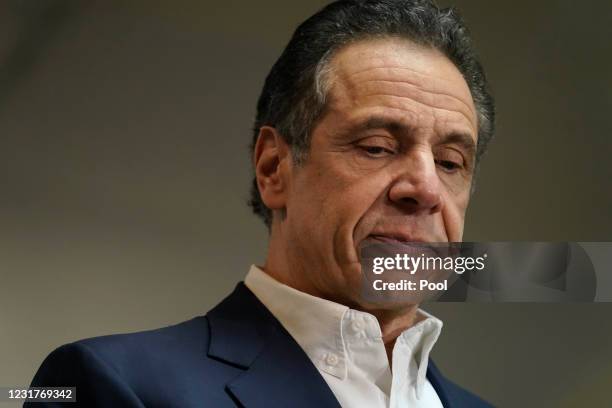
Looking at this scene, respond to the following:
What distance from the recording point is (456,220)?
98 cm

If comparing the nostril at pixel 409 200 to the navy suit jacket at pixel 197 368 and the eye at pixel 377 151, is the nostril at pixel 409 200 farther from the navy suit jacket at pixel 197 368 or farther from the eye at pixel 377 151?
the navy suit jacket at pixel 197 368

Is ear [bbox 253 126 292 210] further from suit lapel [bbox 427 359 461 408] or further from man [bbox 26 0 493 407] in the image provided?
suit lapel [bbox 427 359 461 408]

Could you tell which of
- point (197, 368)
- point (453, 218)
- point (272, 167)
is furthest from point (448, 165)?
point (197, 368)

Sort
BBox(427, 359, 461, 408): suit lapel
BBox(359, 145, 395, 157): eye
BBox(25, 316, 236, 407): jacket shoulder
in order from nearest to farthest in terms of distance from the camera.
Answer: BBox(25, 316, 236, 407): jacket shoulder < BBox(359, 145, 395, 157): eye < BBox(427, 359, 461, 408): suit lapel

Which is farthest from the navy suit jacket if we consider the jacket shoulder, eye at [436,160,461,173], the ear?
eye at [436,160,461,173]

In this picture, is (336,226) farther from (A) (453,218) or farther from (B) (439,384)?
(B) (439,384)

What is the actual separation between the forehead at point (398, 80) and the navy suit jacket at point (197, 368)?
240 mm

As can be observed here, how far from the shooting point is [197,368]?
0.91 meters

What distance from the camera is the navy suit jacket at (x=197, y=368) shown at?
0.86m

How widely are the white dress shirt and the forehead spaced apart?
0.20 m

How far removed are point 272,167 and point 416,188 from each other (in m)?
0.18

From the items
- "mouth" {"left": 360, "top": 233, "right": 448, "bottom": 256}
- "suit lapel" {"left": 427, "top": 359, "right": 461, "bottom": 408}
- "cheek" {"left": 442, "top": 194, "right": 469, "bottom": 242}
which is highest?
"cheek" {"left": 442, "top": 194, "right": 469, "bottom": 242}

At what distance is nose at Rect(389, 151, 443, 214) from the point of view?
3.06ft

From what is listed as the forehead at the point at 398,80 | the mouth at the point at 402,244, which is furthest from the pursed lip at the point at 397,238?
the forehead at the point at 398,80
